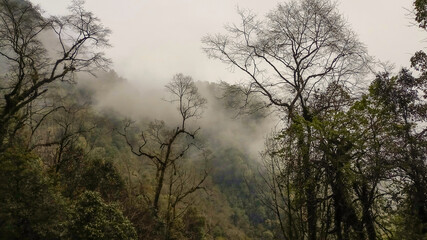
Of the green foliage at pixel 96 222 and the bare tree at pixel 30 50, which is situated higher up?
the bare tree at pixel 30 50

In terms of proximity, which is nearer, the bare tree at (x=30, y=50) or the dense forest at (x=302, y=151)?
the dense forest at (x=302, y=151)

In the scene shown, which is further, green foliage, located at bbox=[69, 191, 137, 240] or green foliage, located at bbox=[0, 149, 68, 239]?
green foliage, located at bbox=[69, 191, 137, 240]

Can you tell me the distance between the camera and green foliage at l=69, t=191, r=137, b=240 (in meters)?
9.11

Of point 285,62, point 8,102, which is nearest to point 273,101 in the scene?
point 285,62

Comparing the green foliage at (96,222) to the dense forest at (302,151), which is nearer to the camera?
the dense forest at (302,151)

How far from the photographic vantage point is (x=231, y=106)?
10.0 meters

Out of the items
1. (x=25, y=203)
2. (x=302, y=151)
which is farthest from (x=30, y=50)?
(x=302, y=151)

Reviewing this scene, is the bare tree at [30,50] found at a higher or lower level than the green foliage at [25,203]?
higher

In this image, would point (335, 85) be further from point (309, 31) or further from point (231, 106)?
point (231, 106)

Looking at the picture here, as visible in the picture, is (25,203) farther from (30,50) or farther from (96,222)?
(30,50)

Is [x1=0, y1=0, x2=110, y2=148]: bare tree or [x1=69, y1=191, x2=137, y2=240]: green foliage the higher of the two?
[x1=0, y1=0, x2=110, y2=148]: bare tree

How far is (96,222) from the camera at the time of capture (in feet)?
31.1

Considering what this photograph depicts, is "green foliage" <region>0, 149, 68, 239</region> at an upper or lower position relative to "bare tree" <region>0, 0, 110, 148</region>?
lower

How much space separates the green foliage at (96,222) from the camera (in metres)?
9.11
